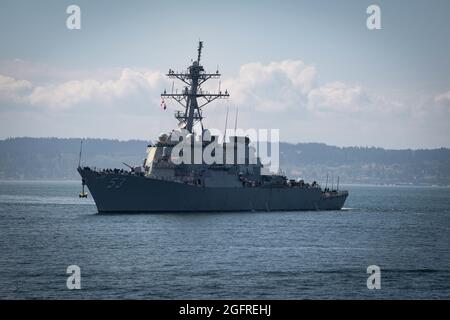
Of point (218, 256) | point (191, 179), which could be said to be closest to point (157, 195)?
point (191, 179)

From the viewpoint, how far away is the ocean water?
29875 mm

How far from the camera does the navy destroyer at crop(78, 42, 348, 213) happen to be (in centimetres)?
5572

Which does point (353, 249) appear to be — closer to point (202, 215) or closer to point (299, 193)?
point (202, 215)

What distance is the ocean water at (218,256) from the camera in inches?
1176

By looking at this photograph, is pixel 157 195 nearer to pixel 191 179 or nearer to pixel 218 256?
pixel 191 179

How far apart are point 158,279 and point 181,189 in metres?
25.7

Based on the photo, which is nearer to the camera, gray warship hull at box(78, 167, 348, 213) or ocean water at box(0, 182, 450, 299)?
ocean water at box(0, 182, 450, 299)

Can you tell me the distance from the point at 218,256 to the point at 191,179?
20.7 meters

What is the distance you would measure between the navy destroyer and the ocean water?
1509 millimetres

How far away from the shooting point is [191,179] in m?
58.8

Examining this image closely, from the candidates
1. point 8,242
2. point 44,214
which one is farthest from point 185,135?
point 8,242

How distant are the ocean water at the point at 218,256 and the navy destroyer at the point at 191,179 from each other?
1.51m

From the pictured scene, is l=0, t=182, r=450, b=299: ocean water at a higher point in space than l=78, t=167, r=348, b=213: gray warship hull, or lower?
lower

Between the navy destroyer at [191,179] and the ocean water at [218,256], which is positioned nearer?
the ocean water at [218,256]
